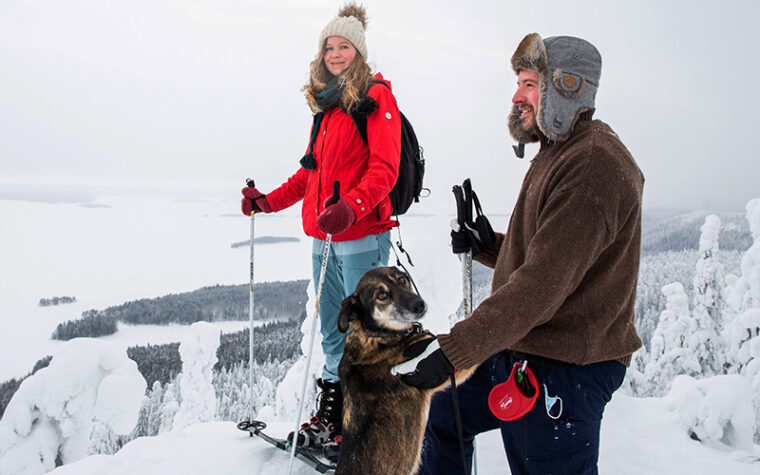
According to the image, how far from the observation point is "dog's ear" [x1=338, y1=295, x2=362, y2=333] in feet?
8.64

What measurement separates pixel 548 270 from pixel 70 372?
59.1 ft

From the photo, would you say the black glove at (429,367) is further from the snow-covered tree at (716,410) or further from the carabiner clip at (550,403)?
the snow-covered tree at (716,410)

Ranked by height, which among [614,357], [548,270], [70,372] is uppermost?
[548,270]

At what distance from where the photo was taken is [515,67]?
6.85 ft

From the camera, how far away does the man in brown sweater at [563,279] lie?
1.64m

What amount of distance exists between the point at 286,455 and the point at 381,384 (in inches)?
68.1

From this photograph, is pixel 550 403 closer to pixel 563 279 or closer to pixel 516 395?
pixel 516 395

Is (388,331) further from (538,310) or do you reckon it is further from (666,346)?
(666,346)

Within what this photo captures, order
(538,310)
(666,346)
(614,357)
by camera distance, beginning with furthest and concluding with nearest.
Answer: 1. (666,346)
2. (614,357)
3. (538,310)

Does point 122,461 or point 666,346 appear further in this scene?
point 666,346

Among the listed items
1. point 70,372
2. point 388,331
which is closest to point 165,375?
point 70,372

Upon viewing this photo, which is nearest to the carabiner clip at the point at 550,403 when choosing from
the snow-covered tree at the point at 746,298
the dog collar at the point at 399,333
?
the dog collar at the point at 399,333

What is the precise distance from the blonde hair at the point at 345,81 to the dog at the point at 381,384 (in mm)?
1371

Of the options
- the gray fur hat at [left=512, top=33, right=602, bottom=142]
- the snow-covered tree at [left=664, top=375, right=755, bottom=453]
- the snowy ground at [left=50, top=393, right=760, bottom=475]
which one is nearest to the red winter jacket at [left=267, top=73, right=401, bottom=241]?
the gray fur hat at [left=512, top=33, right=602, bottom=142]
